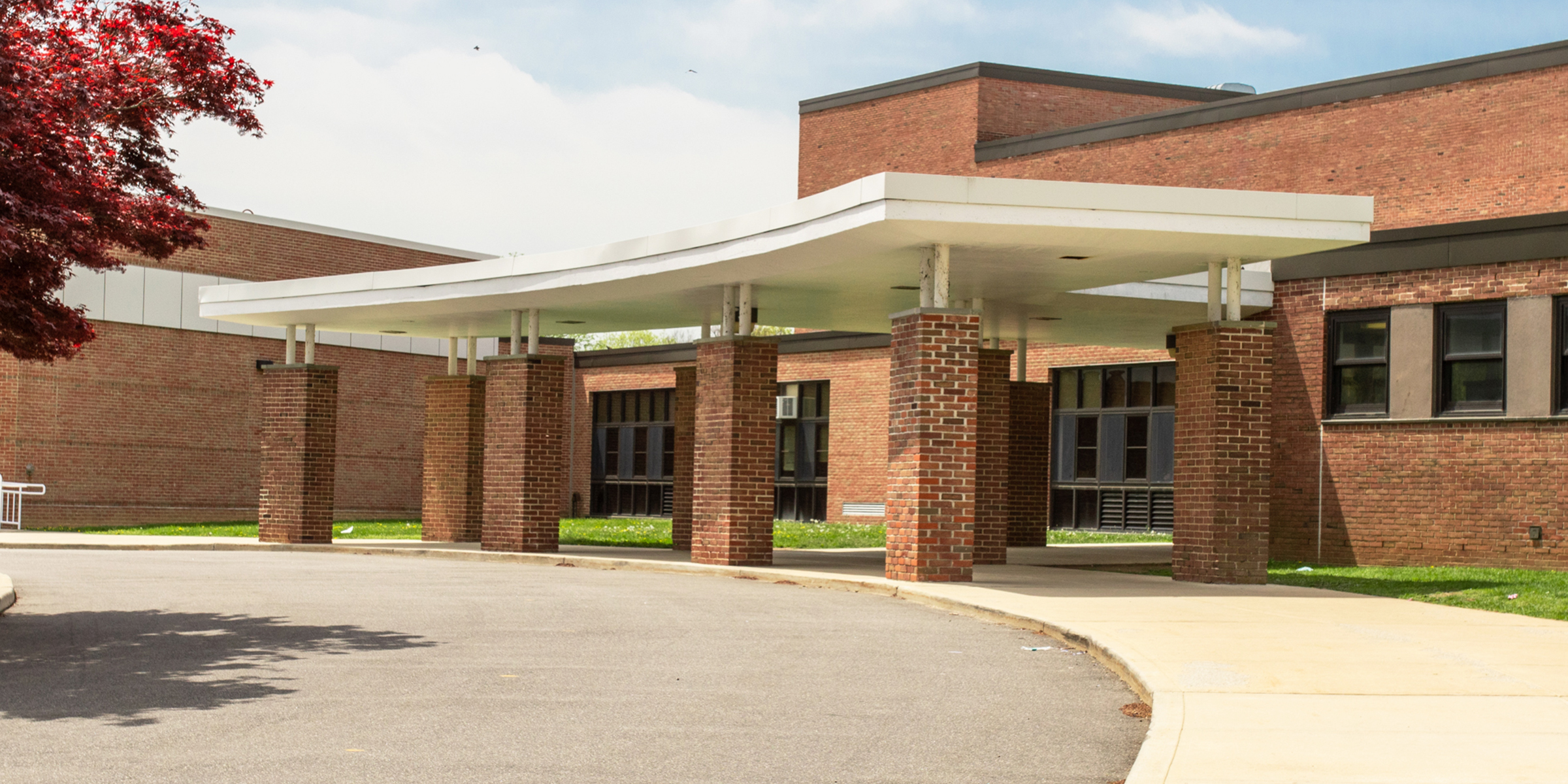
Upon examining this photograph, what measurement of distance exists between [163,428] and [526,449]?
1708 cm

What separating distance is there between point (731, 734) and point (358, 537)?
2272 cm

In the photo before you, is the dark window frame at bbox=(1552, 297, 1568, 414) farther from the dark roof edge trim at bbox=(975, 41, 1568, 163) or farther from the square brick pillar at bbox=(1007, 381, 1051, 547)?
the square brick pillar at bbox=(1007, 381, 1051, 547)

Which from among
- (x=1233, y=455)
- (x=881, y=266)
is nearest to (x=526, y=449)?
(x=881, y=266)

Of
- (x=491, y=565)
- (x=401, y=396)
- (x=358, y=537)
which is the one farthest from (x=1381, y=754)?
(x=401, y=396)

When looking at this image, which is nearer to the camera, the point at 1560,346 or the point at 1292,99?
the point at 1560,346

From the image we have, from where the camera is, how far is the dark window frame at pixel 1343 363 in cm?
2147

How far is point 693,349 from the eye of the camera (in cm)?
3962

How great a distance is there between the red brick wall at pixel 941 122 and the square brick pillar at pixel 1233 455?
62.4 feet

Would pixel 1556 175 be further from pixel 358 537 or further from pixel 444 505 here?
pixel 358 537

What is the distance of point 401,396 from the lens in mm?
40688

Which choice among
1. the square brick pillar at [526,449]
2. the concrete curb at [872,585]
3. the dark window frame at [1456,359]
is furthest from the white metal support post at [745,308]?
the dark window frame at [1456,359]

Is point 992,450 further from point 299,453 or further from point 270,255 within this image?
point 270,255

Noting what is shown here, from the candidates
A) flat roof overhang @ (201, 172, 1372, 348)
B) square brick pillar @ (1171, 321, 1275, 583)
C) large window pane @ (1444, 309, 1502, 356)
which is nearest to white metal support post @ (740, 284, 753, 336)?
flat roof overhang @ (201, 172, 1372, 348)

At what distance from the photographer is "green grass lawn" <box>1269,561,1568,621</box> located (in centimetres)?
1448
